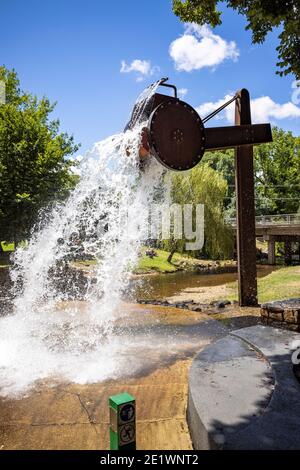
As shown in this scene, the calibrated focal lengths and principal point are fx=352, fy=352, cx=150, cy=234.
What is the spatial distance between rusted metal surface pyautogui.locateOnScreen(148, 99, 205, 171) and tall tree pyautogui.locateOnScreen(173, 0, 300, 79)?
2.08 meters

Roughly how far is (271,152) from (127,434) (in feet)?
150

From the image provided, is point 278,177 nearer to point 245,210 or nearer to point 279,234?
point 279,234

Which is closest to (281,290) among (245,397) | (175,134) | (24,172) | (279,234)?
(175,134)

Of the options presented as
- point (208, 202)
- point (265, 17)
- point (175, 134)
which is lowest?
point (175, 134)

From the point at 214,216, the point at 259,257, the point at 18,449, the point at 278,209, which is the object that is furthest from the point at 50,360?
the point at 278,209

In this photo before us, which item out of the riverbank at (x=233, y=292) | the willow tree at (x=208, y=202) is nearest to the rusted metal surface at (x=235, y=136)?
the riverbank at (x=233, y=292)

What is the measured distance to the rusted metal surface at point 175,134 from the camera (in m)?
5.71

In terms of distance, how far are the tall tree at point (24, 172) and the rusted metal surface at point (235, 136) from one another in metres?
14.0

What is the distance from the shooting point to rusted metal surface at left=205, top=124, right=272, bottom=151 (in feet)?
23.1

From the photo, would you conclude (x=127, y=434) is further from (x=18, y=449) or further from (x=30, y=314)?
(x=30, y=314)

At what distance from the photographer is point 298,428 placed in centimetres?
292

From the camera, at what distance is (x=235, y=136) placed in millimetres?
7676

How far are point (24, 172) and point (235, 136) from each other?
51.0 feet

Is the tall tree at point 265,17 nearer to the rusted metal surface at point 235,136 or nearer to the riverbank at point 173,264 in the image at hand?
the rusted metal surface at point 235,136
